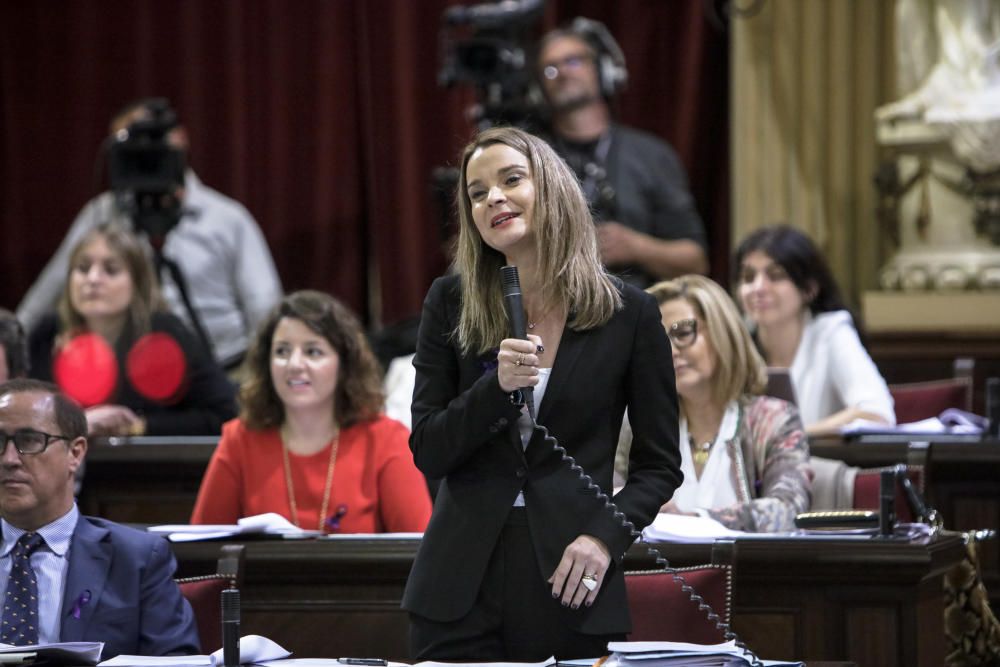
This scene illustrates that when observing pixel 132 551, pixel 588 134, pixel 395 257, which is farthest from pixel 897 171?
pixel 132 551

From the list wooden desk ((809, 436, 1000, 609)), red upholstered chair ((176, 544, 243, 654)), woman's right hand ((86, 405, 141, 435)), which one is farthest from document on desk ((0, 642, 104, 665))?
wooden desk ((809, 436, 1000, 609))

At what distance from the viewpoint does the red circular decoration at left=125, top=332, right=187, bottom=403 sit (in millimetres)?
4707

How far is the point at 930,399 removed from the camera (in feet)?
15.8

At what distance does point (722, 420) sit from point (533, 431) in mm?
1356

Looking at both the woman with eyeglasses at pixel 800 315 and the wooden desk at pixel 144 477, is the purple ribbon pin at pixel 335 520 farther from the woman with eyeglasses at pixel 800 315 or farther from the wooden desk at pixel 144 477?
the woman with eyeglasses at pixel 800 315

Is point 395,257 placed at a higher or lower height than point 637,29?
lower

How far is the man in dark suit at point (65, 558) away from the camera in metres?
2.74

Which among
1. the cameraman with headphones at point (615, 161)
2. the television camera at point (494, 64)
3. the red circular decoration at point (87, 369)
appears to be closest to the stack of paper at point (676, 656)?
the red circular decoration at point (87, 369)

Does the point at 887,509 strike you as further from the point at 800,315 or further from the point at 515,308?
the point at 800,315

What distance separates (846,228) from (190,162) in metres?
2.86

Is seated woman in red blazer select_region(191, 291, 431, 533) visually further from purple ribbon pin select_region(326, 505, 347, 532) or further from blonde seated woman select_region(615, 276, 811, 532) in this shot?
blonde seated woman select_region(615, 276, 811, 532)

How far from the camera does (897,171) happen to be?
236 inches

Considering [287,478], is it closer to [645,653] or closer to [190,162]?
[645,653]

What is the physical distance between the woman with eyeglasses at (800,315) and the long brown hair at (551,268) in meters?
2.43
